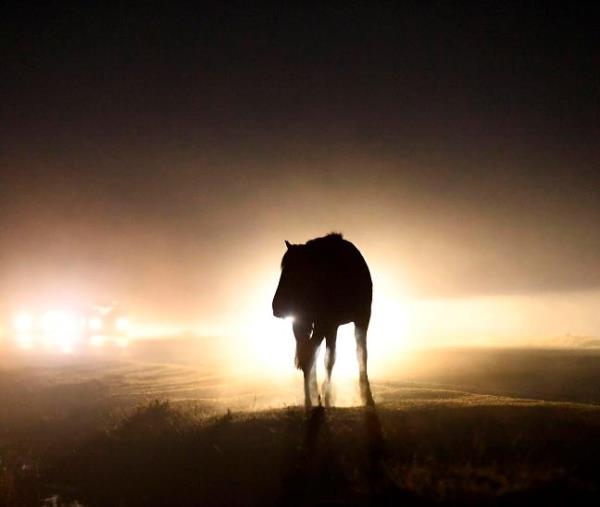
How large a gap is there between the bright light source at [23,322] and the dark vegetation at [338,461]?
2623 inches

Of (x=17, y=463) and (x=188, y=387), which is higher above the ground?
(x=188, y=387)

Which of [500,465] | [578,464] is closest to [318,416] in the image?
[500,465]

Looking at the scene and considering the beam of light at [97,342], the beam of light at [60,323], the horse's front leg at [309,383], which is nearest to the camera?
the horse's front leg at [309,383]

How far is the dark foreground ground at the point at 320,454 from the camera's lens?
6531 millimetres

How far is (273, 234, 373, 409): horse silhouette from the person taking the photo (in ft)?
34.7

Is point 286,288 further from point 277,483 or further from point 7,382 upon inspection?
point 7,382

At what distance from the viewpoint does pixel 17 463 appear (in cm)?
1237

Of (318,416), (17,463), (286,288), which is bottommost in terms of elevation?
(17,463)

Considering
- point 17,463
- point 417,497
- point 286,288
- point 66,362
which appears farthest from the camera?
point 66,362

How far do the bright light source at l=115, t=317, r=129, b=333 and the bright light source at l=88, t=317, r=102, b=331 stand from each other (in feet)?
7.79

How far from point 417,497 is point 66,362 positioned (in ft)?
101

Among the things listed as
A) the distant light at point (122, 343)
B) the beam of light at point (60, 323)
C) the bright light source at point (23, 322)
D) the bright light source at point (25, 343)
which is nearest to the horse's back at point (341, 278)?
the distant light at point (122, 343)

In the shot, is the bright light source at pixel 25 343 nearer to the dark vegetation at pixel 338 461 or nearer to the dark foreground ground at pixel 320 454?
the dark foreground ground at pixel 320 454

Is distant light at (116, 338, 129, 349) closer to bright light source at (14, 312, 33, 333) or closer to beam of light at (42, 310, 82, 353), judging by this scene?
beam of light at (42, 310, 82, 353)
